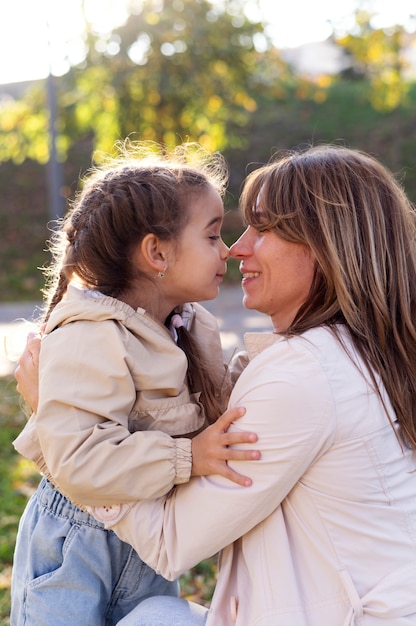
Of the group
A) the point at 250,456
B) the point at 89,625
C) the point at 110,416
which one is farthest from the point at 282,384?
the point at 89,625

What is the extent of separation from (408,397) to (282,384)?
1.10 feet

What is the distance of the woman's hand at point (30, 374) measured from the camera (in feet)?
7.17

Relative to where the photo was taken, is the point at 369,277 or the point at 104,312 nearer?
the point at 369,277

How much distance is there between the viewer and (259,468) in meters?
1.79

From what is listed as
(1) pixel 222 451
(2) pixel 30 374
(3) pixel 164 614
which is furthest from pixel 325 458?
(2) pixel 30 374

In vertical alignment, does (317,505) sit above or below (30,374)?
below

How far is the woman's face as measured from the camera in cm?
205

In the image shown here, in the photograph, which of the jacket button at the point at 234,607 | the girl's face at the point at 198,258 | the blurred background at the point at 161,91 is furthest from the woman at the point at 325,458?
the blurred background at the point at 161,91

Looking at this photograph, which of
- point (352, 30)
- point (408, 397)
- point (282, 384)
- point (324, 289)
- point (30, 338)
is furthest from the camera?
point (352, 30)

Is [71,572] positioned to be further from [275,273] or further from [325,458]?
[275,273]

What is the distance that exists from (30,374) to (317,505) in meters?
0.90

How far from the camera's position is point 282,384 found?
1758 millimetres

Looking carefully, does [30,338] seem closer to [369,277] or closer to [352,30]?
[369,277]

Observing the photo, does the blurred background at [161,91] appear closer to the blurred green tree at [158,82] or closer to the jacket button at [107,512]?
the blurred green tree at [158,82]
